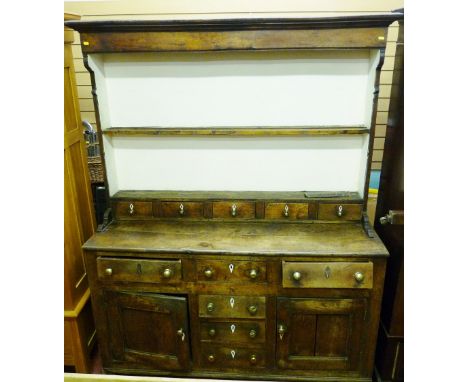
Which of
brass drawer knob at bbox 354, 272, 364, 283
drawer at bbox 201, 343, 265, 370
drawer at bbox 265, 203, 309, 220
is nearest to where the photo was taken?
brass drawer knob at bbox 354, 272, 364, 283

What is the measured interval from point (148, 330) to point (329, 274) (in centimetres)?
105

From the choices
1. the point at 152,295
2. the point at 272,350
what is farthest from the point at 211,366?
the point at 152,295

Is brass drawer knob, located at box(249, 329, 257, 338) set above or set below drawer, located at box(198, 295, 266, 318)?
below

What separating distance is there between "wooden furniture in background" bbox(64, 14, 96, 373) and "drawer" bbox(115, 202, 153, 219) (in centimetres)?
27

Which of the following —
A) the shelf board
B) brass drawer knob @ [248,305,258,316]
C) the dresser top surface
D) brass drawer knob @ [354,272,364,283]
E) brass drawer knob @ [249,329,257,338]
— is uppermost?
the shelf board

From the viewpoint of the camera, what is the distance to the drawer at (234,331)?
6.48ft

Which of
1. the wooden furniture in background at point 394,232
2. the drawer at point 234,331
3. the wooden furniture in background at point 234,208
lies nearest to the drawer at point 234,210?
the wooden furniture in background at point 234,208

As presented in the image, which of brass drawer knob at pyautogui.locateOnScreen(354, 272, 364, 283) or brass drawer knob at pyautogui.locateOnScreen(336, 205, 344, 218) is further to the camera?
brass drawer knob at pyautogui.locateOnScreen(336, 205, 344, 218)

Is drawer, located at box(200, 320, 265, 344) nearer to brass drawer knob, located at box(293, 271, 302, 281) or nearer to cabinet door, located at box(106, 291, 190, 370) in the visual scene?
cabinet door, located at box(106, 291, 190, 370)

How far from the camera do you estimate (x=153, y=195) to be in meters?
2.23

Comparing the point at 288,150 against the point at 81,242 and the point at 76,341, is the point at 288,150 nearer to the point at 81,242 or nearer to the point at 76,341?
the point at 81,242

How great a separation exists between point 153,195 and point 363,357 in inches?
59.7

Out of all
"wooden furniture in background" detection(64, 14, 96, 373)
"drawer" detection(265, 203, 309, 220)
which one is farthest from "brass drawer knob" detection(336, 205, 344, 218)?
"wooden furniture in background" detection(64, 14, 96, 373)

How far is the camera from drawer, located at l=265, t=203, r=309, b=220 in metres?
2.14
